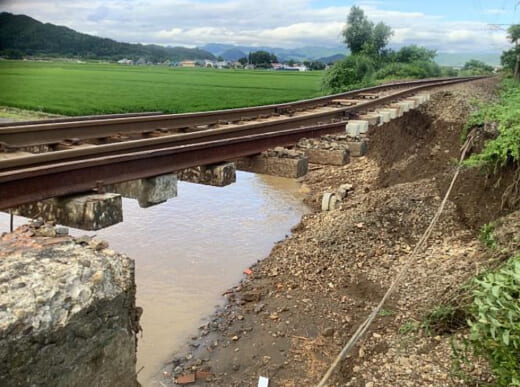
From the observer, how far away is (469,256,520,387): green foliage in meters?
3.42

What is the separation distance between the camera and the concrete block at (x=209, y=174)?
5.51 m

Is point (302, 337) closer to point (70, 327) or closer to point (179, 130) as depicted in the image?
point (179, 130)

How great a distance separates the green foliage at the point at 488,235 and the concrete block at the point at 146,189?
199 inches

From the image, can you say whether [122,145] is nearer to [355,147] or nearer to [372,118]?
[355,147]

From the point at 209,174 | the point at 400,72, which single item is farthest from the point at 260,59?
the point at 209,174

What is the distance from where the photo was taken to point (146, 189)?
4.86 m

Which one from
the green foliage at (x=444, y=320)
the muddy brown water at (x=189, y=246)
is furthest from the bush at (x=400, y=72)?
the green foliage at (x=444, y=320)

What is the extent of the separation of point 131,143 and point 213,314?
17.3ft

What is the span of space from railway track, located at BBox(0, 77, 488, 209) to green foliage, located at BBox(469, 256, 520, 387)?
3002mm

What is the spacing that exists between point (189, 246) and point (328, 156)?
738 cm

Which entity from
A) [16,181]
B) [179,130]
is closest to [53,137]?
[179,130]

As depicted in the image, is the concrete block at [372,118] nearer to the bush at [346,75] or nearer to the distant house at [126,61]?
the bush at [346,75]

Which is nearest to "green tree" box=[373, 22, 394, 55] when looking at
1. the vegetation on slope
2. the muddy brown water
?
the vegetation on slope

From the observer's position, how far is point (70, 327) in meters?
2.98
